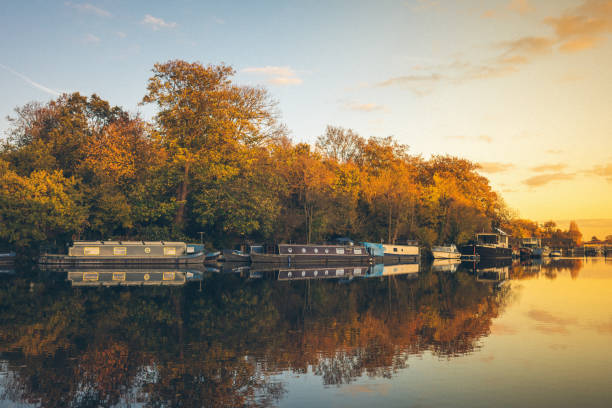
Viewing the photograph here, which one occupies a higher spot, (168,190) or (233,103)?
(233,103)

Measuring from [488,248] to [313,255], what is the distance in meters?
39.8

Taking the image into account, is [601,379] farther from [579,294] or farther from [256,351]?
[579,294]

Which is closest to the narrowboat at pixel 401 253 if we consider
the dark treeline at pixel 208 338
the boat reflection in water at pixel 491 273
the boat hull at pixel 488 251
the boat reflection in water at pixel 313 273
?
the boat reflection in water at pixel 313 273

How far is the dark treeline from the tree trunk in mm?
26355

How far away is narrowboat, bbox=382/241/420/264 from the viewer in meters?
70.8

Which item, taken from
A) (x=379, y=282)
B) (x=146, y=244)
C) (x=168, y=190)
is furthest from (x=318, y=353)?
(x=168, y=190)

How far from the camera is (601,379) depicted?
1334cm

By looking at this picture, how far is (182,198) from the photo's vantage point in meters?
57.6

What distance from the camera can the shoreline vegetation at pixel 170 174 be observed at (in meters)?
55.5

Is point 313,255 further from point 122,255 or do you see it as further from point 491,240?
point 491,240

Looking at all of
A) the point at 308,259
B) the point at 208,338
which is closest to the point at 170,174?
the point at 308,259

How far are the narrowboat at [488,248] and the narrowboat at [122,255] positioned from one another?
2112 inches

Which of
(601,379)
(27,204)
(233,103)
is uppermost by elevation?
(233,103)

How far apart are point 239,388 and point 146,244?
4460cm
